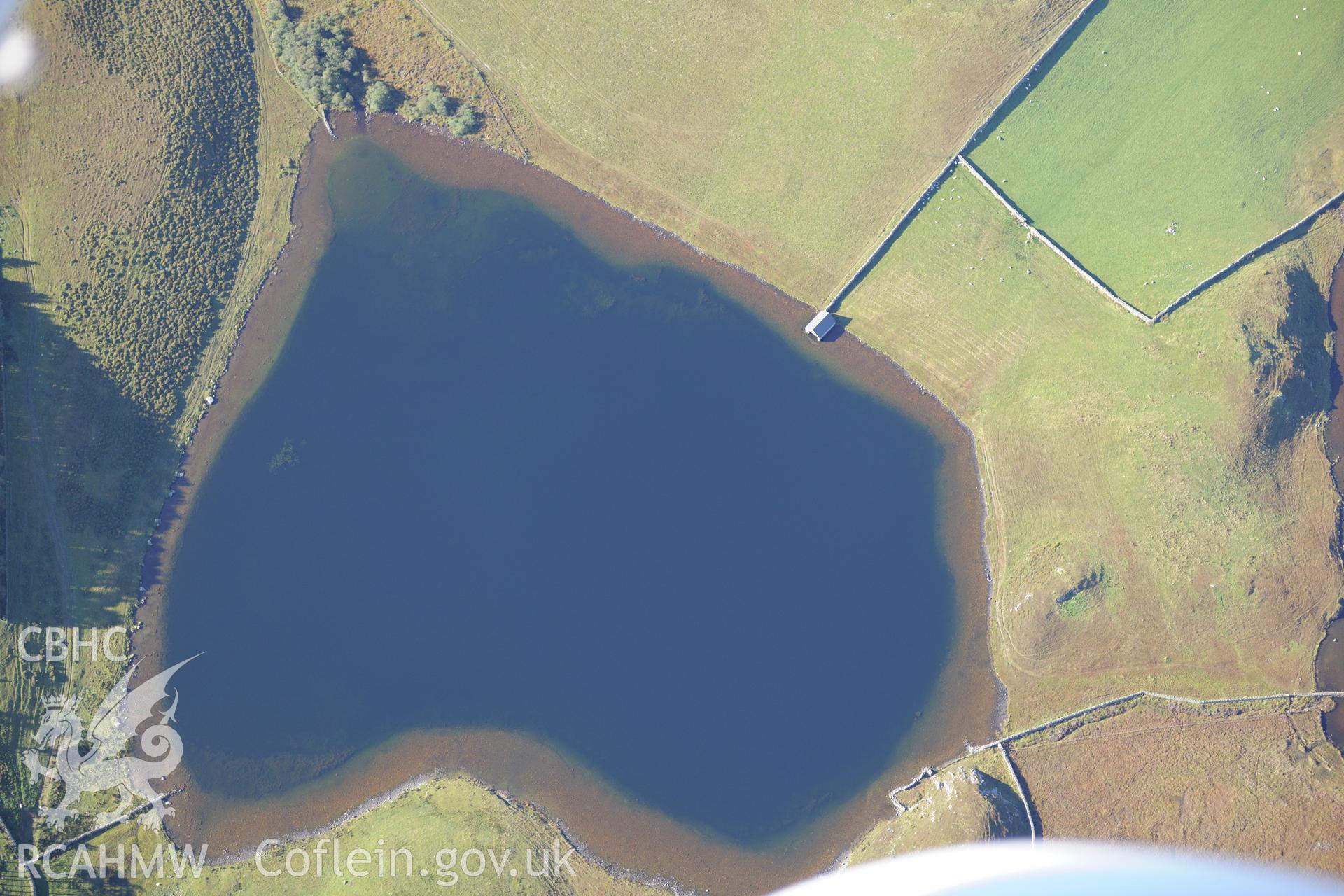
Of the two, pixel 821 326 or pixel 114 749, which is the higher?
pixel 821 326

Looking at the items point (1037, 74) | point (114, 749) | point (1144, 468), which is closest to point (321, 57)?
point (114, 749)

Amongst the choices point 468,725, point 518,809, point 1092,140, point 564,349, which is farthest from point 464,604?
point 1092,140

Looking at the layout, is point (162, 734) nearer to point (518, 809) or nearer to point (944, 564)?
point (518, 809)

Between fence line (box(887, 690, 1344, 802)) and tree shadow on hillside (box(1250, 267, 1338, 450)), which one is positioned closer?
tree shadow on hillside (box(1250, 267, 1338, 450))

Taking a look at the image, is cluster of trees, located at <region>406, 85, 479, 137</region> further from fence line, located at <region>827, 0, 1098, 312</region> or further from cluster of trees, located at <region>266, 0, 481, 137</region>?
fence line, located at <region>827, 0, 1098, 312</region>

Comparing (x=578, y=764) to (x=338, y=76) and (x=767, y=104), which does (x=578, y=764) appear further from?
(x=338, y=76)

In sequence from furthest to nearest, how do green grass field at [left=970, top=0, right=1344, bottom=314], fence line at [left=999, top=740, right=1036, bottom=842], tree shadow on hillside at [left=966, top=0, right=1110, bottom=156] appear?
tree shadow on hillside at [left=966, top=0, right=1110, bottom=156] → green grass field at [left=970, top=0, right=1344, bottom=314] → fence line at [left=999, top=740, right=1036, bottom=842]

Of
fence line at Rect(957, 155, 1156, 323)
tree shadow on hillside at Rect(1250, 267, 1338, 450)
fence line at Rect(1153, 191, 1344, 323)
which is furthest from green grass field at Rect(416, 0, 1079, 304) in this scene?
tree shadow on hillside at Rect(1250, 267, 1338, 450)
